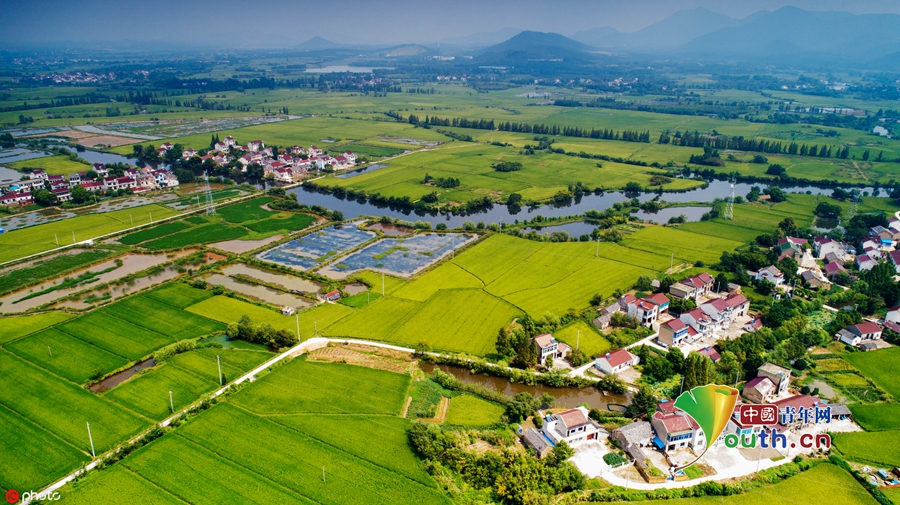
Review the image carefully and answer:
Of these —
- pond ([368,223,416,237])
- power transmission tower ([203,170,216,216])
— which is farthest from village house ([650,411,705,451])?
power transmission tower ([203,170,216,216])

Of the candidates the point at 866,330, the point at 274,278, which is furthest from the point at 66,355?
the point at 866,330

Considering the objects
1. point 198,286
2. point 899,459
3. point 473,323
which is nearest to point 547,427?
point 473,323

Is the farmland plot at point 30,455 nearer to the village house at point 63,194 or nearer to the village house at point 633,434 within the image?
the village house at point 633,434

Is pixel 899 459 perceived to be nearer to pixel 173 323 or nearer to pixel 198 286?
pixel 173 323

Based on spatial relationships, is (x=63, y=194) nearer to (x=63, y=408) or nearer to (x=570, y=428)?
(x=63, y=408)

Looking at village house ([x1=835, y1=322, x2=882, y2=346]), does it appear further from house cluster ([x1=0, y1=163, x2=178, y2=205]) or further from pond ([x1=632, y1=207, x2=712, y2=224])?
house cluster ([x1=0, y1=163, x2=178, y2=205])
